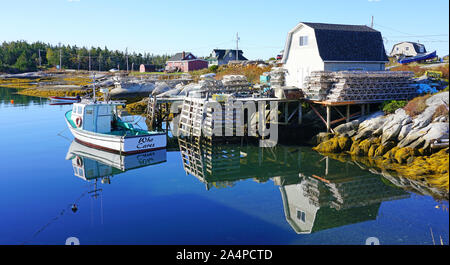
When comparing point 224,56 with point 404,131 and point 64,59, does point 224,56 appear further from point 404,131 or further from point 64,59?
point 404,131

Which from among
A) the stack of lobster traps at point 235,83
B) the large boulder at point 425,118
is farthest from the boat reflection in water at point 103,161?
the large boulder at point 425,118

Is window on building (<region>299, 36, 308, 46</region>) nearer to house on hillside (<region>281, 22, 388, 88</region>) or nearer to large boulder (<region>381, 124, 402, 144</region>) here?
house on hillside (<region>281, 22, 388, 88</region>)

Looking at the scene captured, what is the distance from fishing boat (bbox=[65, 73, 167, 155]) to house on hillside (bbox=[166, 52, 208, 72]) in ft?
201

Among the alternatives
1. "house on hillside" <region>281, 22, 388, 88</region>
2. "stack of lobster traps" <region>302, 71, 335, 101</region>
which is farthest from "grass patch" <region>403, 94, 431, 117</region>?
"house on hillside" <region>281, 22, 388, 88</region>

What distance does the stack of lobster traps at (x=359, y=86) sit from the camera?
1063 inches

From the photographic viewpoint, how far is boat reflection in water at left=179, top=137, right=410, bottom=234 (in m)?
15.7

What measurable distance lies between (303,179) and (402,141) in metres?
6.47

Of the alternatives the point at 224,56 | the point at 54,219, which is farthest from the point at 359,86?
the point at 224,56

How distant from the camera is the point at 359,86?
27.4m

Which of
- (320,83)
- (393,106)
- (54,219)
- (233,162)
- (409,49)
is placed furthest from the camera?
(409,49)

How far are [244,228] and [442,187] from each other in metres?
9.66

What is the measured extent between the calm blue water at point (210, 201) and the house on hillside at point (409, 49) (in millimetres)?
47747

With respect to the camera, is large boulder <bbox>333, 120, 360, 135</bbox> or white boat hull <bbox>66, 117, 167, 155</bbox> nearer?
white boat hull <bbox>66, 117, 167, 155</bbox>

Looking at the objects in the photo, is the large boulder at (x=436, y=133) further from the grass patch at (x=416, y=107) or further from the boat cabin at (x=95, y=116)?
the boat cabin at (x=95, y=116)
